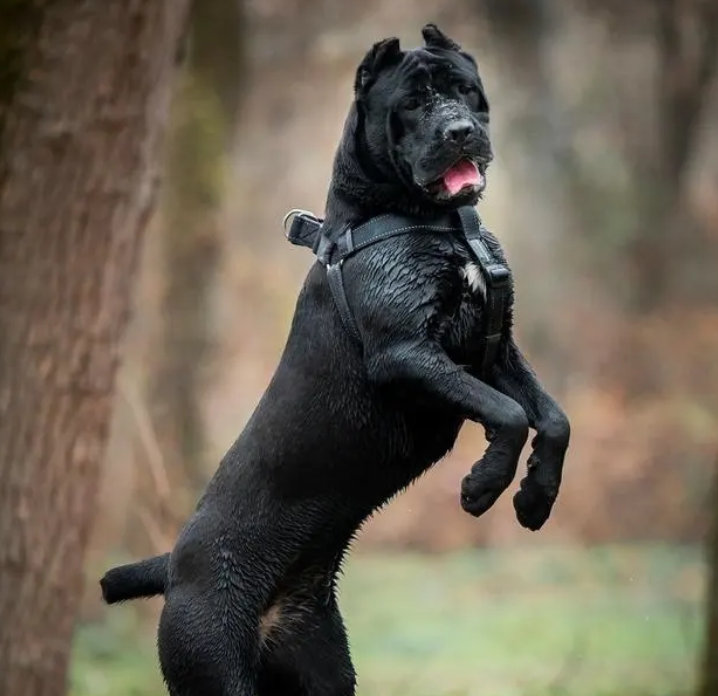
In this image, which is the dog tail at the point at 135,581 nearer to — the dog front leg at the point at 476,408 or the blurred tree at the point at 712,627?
the dog front leg at the point at 476,408

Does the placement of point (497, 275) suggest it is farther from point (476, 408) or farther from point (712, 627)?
point (712, 627)

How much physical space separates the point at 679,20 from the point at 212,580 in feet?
44.7

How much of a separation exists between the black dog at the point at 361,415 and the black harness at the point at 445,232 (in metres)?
0.02

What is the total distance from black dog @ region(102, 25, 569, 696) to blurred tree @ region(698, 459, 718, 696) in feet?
13.4

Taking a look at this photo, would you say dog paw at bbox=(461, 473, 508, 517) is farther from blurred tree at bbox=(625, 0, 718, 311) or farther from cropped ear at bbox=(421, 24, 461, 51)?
blurred tree at bbox=(625, 0, 718, 311)

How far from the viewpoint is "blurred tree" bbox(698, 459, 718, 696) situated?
6672mm

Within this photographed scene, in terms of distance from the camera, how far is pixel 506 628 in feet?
33.4

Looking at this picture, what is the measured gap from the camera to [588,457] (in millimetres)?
13914

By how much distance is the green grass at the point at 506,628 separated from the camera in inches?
324

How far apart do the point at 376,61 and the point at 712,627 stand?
187 inches

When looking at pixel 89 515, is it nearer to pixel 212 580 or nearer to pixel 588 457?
pixel 212 580

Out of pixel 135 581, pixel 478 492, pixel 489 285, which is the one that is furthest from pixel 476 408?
pixel 135 581

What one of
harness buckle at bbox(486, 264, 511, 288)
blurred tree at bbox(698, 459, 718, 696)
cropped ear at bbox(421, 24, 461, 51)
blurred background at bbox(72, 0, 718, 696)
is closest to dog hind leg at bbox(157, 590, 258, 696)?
harness buckle at bbox(486, 264, 511, 288)

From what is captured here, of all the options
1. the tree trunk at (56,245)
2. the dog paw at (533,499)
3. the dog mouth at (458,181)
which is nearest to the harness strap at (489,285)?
the dog mouth at (458,181)
